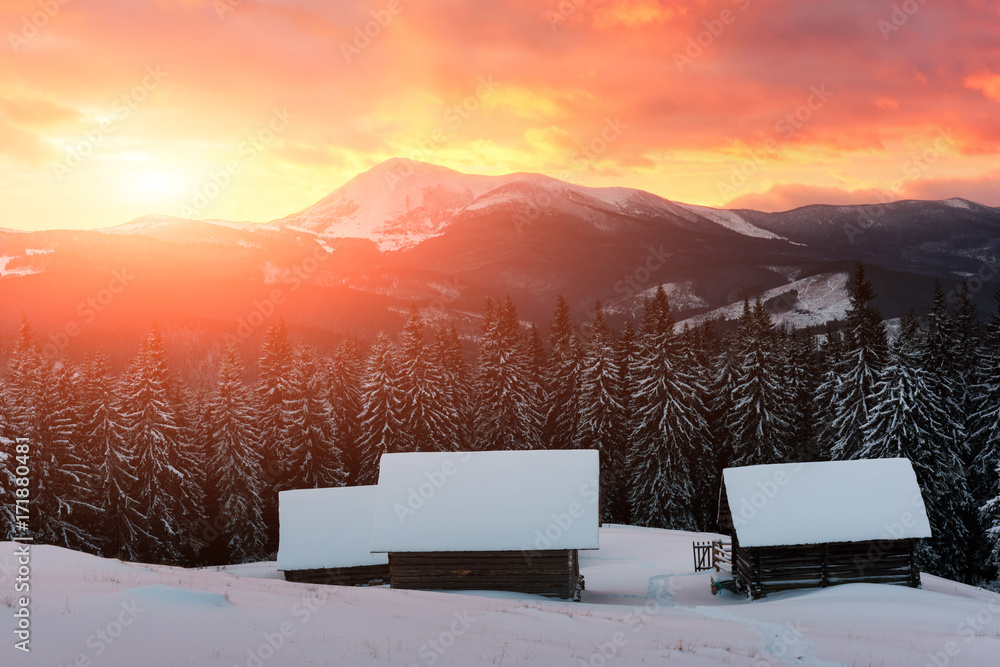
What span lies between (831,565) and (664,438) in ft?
63.2

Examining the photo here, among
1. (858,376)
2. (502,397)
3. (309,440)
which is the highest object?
(858,376)

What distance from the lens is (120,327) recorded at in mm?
169875

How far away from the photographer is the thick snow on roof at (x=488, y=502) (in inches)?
920

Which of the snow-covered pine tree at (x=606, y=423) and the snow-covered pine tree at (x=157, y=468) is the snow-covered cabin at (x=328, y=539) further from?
the snow-covered pine tree at (x=606, y=423)

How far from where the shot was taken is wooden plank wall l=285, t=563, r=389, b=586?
28.3 meters

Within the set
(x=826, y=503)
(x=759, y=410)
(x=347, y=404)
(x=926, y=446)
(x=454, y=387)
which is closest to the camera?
(x=826, y=503)

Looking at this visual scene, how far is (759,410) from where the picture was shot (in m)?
43.4

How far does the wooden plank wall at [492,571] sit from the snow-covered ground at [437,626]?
1.17 metres

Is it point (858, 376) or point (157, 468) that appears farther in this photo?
point (157, 468)

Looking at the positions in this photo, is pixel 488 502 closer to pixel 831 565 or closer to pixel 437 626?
pixel 437 626
